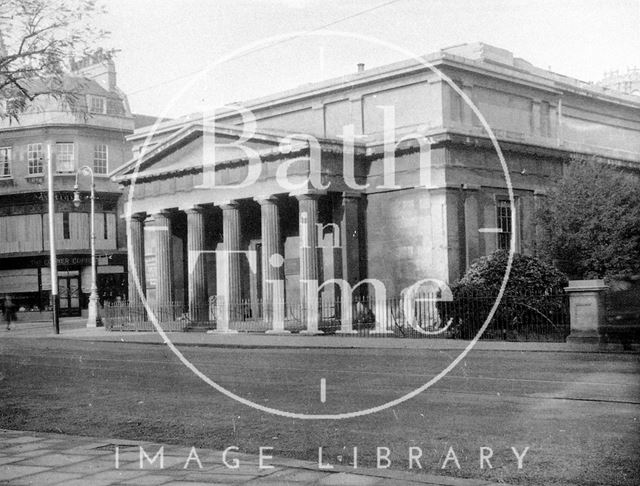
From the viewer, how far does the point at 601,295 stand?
18.6 m

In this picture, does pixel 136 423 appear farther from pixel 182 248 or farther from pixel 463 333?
pixel 182 248

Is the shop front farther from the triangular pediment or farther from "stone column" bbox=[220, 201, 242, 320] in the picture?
"stone column" bbox=[220, 201, 242, 320]

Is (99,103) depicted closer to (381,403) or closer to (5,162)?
(5,162)

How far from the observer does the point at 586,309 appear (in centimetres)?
1873

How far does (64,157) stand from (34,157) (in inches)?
78.9

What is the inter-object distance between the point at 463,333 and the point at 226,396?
1225cm

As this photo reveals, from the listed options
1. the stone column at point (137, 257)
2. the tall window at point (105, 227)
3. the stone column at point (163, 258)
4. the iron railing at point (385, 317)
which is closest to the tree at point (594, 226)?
the iron railing at point (385, 317)

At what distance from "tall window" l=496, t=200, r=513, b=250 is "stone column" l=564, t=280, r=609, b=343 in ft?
42.7

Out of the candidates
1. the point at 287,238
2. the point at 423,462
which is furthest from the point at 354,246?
the point at 423,462

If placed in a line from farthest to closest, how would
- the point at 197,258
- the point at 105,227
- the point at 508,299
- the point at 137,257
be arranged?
the point at 105,227, the point at 137,257, the point at 197,258, the point at 508,299

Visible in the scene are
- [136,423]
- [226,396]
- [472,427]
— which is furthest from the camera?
[226,396]

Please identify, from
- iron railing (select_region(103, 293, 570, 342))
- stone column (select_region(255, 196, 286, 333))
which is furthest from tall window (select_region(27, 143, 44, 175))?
stone column (select_region(255, 196, 286, 333))

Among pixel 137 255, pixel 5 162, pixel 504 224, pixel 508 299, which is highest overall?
pixel 5 162

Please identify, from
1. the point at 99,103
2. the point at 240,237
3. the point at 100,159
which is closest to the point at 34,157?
the point at 100,159
